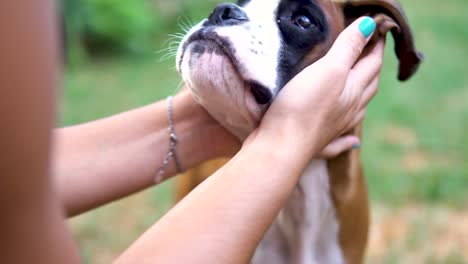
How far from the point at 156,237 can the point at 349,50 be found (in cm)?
56

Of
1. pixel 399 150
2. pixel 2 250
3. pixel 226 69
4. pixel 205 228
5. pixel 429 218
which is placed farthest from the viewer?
pixel 399 150

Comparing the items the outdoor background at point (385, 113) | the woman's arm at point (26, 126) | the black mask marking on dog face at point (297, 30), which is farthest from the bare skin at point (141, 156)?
the outdoor background at point (385, 113)

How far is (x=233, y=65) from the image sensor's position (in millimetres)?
1242

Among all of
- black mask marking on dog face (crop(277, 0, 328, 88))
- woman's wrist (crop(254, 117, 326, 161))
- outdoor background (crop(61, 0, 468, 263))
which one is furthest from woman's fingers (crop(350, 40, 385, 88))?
outdoor background (crop(61, 0, 468, 263))

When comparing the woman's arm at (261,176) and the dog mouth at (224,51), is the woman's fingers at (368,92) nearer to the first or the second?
A: the woman's arm at (261,176)

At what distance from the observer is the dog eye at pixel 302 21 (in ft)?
4.56

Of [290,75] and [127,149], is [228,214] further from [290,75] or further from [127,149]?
[127,149]

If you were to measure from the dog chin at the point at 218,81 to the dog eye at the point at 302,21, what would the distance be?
8.8 inches

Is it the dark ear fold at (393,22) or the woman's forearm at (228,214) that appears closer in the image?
the woman's forearm at (228,214)

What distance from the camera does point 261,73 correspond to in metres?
1.25

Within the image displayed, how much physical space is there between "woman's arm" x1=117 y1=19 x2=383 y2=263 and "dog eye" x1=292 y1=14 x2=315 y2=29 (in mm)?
115

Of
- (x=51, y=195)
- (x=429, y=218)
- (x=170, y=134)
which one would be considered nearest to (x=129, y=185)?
(x=170, y=134)

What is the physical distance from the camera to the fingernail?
1.32 metres

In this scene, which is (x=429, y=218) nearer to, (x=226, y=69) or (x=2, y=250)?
(x=226, y=69)
